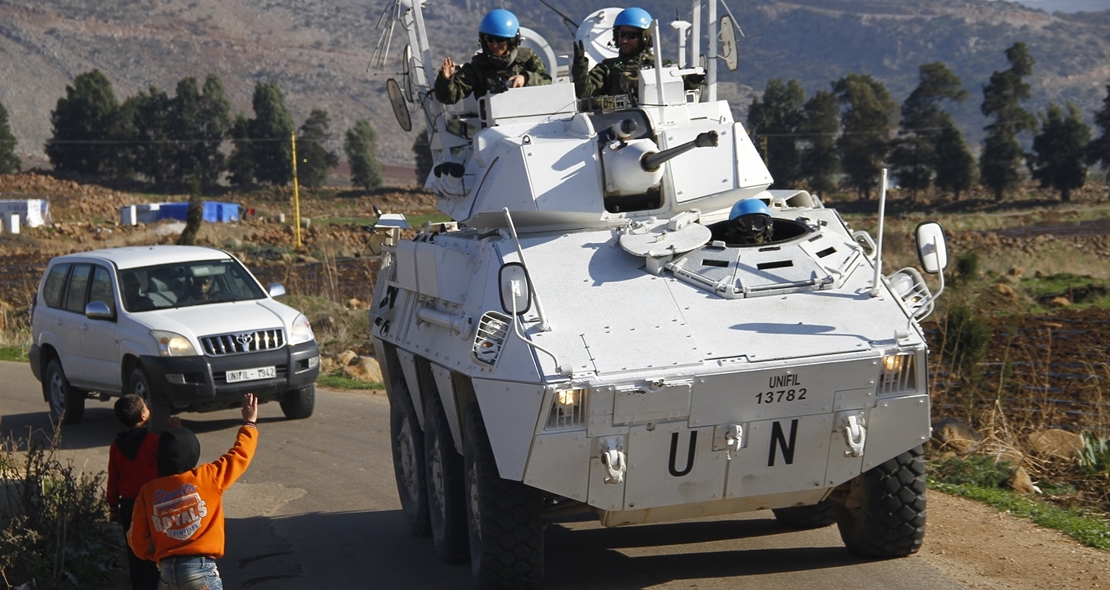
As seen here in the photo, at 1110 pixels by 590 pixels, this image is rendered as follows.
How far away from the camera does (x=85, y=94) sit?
8775 centimetres

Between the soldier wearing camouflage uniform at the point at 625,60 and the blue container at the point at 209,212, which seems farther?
the blue container at the point at 209,212

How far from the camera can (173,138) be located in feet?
285

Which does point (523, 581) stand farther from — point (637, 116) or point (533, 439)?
point (637, 116)

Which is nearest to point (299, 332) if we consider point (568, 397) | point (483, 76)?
point (483, 76)

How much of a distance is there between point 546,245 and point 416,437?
2.04 m

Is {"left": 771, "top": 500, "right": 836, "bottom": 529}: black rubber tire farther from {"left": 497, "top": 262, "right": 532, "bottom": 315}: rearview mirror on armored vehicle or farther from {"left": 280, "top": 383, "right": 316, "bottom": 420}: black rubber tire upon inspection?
{"left": 280, "top": 383, "right": 316, "bottom": 420}: black rubber tire

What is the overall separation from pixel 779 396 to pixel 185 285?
8812mm

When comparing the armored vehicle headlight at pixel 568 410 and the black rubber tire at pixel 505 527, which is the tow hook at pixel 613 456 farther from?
the black rubber tire at pixel 505 527

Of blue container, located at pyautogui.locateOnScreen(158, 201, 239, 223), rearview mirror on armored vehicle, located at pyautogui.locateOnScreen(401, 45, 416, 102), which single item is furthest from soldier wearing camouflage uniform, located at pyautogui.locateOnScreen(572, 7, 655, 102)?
blue container, located at pyautogui.locateOnScreen(158, 201, 239, 223)

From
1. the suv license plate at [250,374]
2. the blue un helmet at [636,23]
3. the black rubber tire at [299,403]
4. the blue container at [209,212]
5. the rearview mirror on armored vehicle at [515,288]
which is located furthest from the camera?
the blue container at [209,212]

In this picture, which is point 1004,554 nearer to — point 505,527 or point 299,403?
point 505,527

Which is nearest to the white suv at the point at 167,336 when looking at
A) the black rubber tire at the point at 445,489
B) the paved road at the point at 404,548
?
the paved road at the point at 404,548

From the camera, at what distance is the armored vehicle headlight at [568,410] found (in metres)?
6.92

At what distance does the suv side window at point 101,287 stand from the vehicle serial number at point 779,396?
28.9ft
